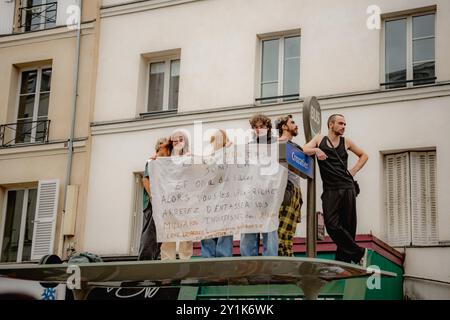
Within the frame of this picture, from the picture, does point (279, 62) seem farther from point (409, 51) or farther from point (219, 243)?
point (219, 243)

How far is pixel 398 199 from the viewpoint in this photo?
1433 centimetres

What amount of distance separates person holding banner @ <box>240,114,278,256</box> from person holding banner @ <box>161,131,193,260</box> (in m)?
0.84

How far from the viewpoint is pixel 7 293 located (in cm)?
1631

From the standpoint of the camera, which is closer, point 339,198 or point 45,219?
point 339,198

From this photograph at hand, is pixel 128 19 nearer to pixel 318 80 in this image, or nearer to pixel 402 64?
pixel 318 80

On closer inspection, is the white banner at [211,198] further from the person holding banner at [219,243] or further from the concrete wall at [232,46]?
the concrete wall at [232,46]

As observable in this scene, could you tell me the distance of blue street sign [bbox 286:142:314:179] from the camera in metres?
11.2

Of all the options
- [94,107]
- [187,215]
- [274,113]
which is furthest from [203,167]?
[94,107]

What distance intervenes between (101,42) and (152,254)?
624 centimetres

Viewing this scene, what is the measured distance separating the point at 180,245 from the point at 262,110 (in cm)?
396

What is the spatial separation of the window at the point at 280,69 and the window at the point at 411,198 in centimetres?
219

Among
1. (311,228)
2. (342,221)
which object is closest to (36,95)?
(342,221)

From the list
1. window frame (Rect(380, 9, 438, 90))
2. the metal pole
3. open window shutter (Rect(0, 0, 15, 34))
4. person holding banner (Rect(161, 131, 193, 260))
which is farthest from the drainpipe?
the metal pole

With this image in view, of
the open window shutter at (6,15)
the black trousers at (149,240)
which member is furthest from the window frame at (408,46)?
the open window shutter at (6,15)
